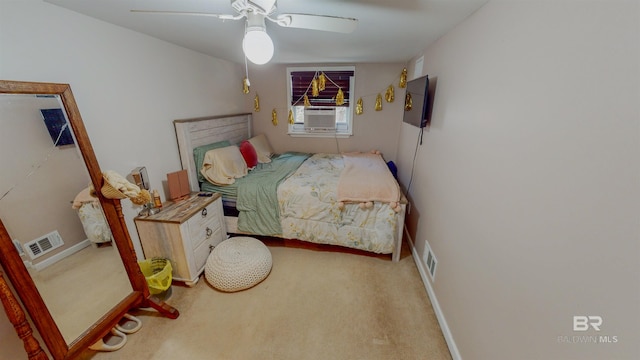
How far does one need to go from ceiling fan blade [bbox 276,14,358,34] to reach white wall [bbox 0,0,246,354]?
4.32 ft

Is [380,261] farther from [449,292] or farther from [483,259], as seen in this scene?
[483,259]

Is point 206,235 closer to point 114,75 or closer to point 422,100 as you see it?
point 114,75

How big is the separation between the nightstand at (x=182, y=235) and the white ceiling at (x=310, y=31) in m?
1.41

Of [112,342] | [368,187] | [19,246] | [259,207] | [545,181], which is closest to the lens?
[545,181]

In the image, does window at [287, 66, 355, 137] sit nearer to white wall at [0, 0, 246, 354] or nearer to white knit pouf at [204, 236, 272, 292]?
white wall at [0, 0, 246, 354]

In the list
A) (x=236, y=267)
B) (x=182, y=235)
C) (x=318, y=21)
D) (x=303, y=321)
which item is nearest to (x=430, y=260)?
(x=303, y=321)

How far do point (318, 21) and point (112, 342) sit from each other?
7.75 feet

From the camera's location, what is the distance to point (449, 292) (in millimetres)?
1534

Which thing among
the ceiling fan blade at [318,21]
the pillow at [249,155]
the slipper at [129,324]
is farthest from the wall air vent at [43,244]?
the pillow at [249,155]

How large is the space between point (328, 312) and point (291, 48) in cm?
248

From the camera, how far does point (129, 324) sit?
164cm

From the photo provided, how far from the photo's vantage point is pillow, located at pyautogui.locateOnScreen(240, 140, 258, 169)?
301 centimetres

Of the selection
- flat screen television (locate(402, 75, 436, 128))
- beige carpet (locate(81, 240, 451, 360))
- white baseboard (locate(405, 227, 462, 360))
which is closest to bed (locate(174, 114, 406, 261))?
white baseboard (locate(405, 227, 462, 360))

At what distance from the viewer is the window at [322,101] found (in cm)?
363
